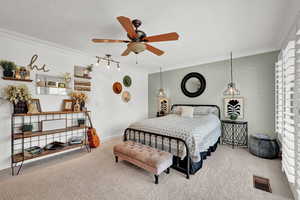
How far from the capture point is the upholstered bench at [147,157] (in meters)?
1.98

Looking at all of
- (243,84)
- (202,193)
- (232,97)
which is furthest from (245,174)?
(243,84)

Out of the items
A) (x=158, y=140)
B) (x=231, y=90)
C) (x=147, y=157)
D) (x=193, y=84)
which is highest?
(x=193, y=84)

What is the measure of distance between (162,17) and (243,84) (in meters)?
3.14

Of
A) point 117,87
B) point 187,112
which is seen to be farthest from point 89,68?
point 187,112

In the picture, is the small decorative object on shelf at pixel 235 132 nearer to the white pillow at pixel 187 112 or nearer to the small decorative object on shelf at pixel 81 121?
the white pillow at pixel 187 112

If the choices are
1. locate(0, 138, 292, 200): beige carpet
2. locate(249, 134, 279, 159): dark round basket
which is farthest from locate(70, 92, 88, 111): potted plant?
locate(249, 134, 279, 159): dark round basket

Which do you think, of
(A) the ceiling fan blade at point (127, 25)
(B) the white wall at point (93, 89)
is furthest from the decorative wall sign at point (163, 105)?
(A) the ceiling fan blade at point (127, 25)

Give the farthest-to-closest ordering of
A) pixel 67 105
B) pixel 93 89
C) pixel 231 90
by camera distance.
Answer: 1. pixel 93 89
2. pixel 231 90
3. pixel 67 105

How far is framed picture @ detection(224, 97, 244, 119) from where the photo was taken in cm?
363

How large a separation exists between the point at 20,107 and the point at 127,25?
8.70 feet

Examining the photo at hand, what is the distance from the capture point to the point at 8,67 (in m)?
2.40

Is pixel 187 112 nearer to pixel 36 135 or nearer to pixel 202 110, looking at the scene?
pixel 202 110

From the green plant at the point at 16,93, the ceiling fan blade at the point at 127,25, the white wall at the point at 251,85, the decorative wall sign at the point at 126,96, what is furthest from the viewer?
the decorative wall sign at the point at 126,96

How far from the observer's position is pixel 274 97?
10.6 ft
